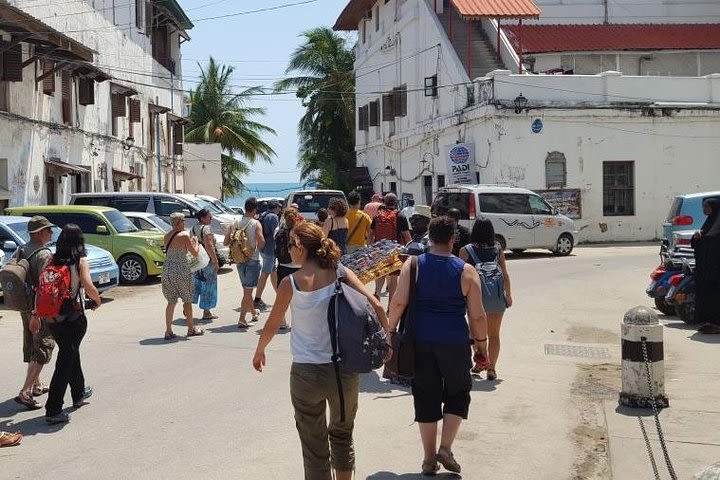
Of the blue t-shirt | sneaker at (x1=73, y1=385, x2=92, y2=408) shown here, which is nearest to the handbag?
sneaker at (x1=73, y1=385, x2=92, y2=408)

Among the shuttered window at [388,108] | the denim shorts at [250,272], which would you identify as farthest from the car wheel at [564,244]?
the shuttered window at [388,108]

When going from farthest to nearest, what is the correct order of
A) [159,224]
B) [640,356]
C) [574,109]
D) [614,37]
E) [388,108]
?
[388,108], [614,37], [574,109], [159,224], [640,356]

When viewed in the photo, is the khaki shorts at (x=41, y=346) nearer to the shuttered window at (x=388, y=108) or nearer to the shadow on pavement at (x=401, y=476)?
the shadow on pavement at (x=401, y=476)

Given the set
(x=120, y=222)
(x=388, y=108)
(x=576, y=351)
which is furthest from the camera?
(x=388, y=108)

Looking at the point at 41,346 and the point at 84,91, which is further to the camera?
the point at 84,91

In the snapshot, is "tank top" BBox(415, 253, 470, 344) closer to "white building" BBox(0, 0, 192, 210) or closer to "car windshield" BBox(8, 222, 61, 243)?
"car windshield" BBox(8, 222, 61, 243)

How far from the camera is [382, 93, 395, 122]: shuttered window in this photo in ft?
141

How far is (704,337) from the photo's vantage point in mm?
12438

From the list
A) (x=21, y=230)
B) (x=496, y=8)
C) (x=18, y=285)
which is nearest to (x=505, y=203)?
(x=496, y=8)

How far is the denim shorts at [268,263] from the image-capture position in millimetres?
14211

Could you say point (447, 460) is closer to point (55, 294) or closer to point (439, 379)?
point (439, 379)

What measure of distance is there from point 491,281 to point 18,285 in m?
4.34

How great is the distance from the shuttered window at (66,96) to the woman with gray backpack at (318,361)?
80.8 ft

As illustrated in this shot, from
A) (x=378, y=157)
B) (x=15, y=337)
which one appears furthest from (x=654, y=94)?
(x=15, y=337)
